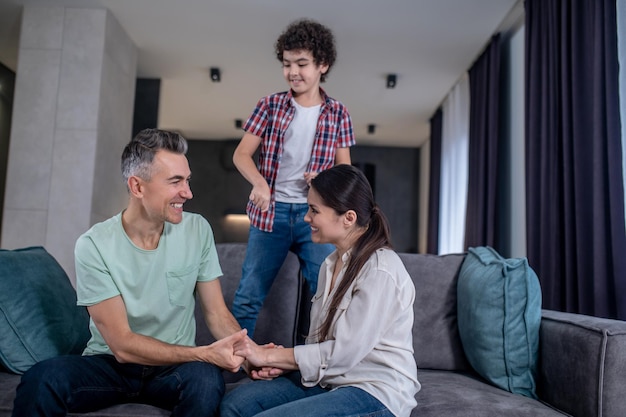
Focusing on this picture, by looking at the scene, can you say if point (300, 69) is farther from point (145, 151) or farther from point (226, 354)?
point (226, 354)

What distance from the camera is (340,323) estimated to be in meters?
1.45

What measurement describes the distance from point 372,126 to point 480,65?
2938 millimetres

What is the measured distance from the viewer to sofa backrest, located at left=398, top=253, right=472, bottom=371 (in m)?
2.07

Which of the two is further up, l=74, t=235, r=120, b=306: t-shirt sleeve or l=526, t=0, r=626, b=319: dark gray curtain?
l=526, t=0, r=626, b=319: dark gray curtain

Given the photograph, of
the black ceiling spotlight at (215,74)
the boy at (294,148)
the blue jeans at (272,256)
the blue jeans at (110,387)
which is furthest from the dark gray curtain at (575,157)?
the black ceiling spotlight at (215,74)

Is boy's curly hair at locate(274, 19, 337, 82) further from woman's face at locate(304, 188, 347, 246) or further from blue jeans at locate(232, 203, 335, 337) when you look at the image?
woman's face at locate(304, 188, 347, 246)

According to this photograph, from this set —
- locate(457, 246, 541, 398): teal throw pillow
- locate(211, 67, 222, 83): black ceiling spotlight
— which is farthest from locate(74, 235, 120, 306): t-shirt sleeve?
locate(211, 67, 222, 83): black ceiling spotlight

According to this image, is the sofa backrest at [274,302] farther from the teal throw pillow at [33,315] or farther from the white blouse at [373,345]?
the white blouse at [373,345]

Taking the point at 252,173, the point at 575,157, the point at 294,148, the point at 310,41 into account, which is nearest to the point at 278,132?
the point at 294,148

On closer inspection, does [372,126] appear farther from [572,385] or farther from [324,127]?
[572,385]

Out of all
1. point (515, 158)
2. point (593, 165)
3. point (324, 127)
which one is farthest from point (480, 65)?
point (324, 127)

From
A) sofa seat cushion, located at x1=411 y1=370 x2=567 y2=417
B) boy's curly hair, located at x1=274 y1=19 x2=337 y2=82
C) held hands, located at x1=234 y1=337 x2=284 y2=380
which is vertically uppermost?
boy's curly hair, located at x1=274 y1=19 x2=337 y2=82

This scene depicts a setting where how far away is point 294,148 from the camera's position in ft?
7.48

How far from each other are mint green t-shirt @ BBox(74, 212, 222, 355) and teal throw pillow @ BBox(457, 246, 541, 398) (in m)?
0.92
